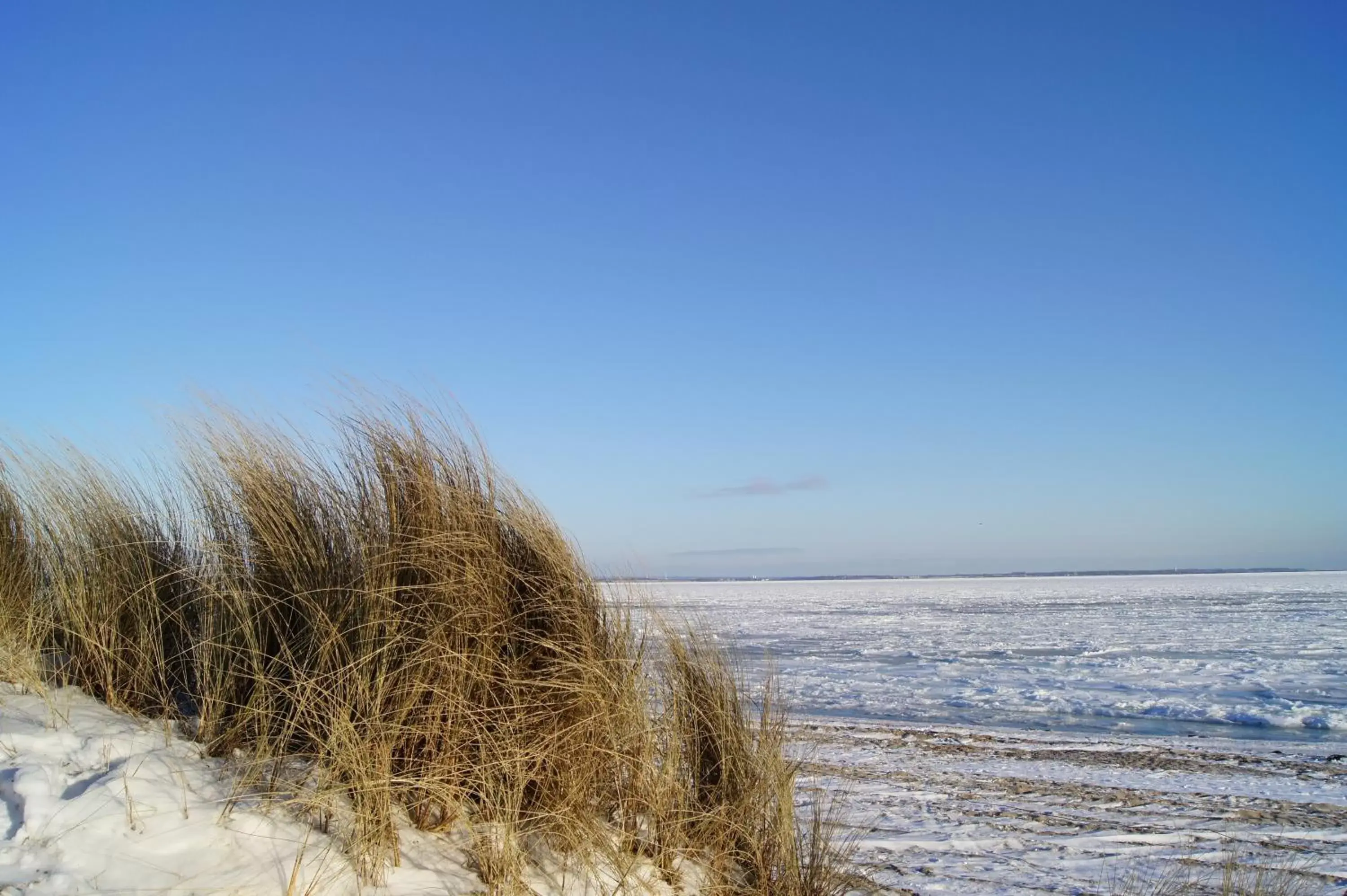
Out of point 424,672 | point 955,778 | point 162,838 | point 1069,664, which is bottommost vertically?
point 1069,664

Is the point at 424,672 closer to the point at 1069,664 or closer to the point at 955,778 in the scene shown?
the point at 955,778

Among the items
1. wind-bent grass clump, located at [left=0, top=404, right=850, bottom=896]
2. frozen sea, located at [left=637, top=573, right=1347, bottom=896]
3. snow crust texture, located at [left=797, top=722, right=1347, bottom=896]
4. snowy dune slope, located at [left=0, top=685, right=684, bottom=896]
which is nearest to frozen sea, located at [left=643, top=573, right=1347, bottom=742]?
frozen sea, located at [left=637, top=573, right=1347, bottom=896]

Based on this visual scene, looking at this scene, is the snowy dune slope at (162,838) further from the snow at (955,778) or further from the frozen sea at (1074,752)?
the frozen sea at (1074,752)

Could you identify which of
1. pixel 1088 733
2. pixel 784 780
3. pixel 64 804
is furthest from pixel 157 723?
pixel 1088 733

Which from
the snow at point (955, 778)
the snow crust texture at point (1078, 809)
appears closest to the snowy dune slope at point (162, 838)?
the snow at point (955, 778)

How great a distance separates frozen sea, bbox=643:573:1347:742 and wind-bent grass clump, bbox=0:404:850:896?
0.54 meters

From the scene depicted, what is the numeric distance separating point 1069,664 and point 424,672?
40.6ft

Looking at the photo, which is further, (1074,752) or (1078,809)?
(1074,752)

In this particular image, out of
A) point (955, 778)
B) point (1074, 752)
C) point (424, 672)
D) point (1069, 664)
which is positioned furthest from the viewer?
point (1069, 664)

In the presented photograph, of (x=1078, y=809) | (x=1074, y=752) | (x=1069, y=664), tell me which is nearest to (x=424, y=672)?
(x=1078, y=809)

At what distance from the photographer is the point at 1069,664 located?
12.7m

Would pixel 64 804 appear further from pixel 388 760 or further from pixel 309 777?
pixel 388 760

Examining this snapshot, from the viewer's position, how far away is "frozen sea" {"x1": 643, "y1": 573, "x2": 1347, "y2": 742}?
28.2 feet

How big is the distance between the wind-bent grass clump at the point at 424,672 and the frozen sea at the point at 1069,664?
0.54 m
